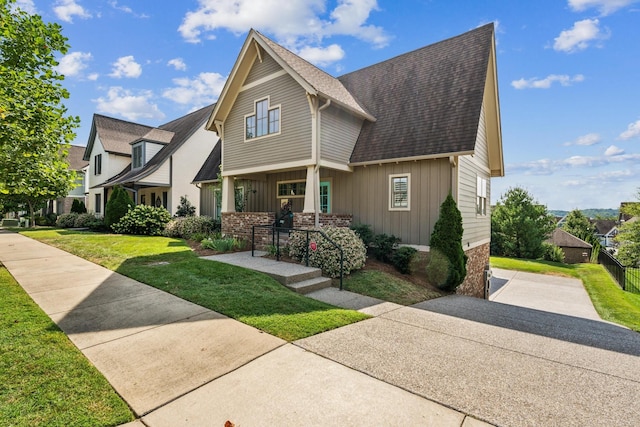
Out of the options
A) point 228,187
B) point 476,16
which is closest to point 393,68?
point 476,16

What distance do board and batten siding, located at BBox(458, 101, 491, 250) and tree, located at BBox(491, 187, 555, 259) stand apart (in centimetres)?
1493

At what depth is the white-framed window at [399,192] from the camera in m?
10.6

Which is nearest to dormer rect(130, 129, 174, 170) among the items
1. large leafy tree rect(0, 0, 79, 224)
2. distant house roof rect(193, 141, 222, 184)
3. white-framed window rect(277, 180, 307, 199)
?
distant house roof rect(193, 141, 222, 184)

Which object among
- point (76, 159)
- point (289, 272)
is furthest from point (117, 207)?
point (76, 159)

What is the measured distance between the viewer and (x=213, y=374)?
3402 mm

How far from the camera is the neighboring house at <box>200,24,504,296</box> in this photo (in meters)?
10.2

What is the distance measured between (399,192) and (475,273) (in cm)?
476

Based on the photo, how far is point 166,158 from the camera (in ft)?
65.5

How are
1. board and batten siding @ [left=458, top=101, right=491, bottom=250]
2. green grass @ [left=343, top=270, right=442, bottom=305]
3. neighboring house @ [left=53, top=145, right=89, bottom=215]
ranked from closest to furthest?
green grass @ [left=343, top=270, right=442, bottom=305] < board and batten siding @ [left=458, top=101, right=491, bottom=250] < neighboring house @ [left=53, top=145, right=89, bottom=215]

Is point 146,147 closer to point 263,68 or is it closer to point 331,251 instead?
point 263,68

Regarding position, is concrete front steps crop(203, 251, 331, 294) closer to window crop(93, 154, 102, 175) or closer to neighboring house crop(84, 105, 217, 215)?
neighboring house crop(84, 105, 217, 215)

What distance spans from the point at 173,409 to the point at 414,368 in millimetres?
2590

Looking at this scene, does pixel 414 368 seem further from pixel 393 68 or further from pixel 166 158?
pixel 166 158

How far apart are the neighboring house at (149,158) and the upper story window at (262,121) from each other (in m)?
9.82
